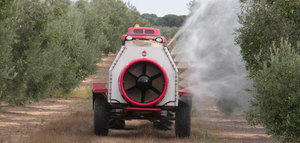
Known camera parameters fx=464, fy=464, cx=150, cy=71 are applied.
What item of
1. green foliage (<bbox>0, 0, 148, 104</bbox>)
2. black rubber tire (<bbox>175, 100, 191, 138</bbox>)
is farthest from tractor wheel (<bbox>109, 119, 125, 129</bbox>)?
green foliage (<bbox>0, 0, 148, 104</bbox>)

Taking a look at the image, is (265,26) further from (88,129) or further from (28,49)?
(28,49)

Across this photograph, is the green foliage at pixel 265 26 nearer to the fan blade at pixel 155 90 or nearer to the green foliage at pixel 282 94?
the green foliage at pixel 282 94

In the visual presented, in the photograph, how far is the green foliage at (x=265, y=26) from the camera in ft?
46.9

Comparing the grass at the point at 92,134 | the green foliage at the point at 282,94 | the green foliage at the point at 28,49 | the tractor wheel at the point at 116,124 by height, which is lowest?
the grass at the point at 92,134

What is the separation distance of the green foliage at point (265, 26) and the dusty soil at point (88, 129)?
297cm

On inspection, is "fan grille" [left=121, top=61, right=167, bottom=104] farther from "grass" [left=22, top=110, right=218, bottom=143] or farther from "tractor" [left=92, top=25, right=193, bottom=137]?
"grass" [left=22, top=110, right=218, bottom=143]

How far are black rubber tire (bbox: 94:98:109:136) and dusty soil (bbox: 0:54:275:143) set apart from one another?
0.26m

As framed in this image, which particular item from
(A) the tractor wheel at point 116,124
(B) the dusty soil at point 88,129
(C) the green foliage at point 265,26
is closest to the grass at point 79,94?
(B) the dusty soil at point 88,129

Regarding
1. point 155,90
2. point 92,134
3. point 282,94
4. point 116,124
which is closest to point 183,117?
point 155,90

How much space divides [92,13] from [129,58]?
24154 mm

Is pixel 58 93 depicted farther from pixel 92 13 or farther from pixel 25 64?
pixel 25 64

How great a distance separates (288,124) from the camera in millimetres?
10992

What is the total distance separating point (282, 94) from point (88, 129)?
22.6 feet

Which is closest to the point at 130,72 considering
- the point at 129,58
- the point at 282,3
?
the point at 129,58
